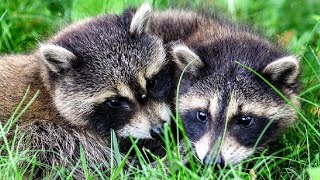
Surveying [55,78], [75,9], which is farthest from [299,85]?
[75,9]

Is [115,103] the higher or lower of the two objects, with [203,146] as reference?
higher

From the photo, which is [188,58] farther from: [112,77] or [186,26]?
[186,26]

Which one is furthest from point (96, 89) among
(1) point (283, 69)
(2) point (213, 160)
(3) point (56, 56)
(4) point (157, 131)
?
(1) point (283, 69)

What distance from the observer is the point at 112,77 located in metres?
6.63

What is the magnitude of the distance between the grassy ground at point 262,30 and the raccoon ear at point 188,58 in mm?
740

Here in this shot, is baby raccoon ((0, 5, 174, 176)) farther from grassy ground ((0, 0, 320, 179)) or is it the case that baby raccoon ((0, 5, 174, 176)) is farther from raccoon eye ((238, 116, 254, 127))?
raccoon eye ((238, 116, 254, 127))

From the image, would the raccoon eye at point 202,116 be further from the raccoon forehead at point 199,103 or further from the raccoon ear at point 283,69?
the raccoon ear at point 283,69

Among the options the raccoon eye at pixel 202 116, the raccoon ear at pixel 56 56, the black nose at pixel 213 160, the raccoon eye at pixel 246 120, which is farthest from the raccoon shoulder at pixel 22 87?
the raccoon eye at pixel 246 120

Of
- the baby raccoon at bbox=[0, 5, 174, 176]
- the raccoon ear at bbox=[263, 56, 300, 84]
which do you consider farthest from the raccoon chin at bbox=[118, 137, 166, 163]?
the raccoon ear at bbox=[263, 56, 300, 84]

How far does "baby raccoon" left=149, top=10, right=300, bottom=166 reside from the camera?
20.3 ft

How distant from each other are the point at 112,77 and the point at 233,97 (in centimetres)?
113

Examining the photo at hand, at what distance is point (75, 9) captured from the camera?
8.32 m

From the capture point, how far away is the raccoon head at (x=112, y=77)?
6.62 m

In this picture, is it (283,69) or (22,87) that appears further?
(22,87)
